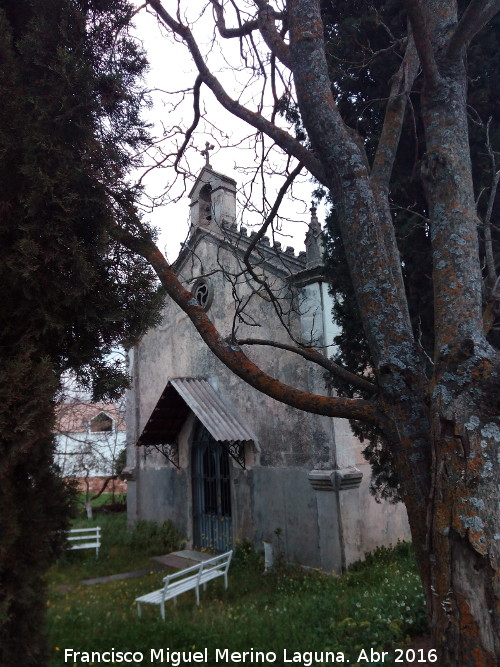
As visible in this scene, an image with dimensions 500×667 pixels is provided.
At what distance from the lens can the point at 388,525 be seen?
984 centimetres

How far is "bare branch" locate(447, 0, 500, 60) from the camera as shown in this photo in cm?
290

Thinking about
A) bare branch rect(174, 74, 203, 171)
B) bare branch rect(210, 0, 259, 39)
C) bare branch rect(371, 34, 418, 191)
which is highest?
Answer: bare branch rect(210, 0, 259, 39)

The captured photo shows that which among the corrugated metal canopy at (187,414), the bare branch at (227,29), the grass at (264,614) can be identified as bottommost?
the grass at (264,614)

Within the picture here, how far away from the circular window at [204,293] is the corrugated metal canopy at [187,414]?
5.76ft

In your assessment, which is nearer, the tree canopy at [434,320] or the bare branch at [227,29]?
the tree canopy at [434,320]

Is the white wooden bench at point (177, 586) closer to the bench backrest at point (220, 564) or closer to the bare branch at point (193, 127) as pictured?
the bench backrest at point (220, 564)

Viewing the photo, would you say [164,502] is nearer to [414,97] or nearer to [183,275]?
[183,275]

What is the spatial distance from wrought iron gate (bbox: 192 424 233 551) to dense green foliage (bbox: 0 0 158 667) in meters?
7.70

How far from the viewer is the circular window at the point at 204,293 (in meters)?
12.3

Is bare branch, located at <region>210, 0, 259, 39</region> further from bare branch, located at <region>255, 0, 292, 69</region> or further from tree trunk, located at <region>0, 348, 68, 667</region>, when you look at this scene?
tree trunk, located at <region>0, 348, 68, 667</region>

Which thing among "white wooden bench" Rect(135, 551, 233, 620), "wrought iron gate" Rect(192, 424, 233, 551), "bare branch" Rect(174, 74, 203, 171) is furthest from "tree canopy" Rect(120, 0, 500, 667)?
"wrought iron gate" Rect(192, 424, 233, 551)

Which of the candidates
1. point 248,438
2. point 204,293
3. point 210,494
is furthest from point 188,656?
point 204,293

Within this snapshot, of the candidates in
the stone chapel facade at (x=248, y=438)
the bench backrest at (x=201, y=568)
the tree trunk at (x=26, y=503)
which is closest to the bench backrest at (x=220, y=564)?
the bench backrest at (x=201, y=568)

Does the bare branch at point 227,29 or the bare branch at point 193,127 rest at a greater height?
the bare branch at point 227,29
